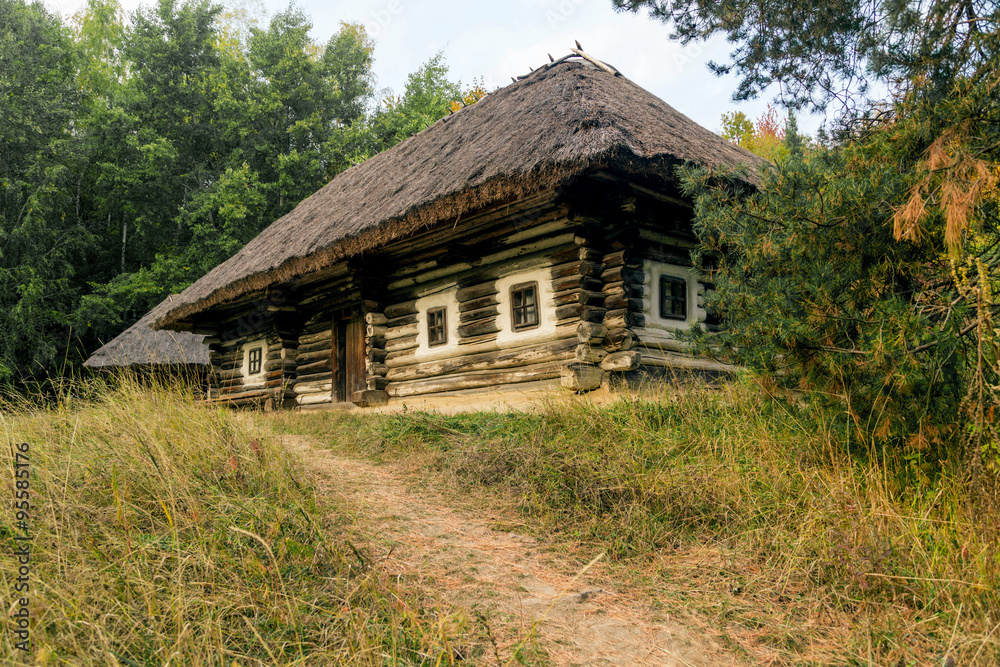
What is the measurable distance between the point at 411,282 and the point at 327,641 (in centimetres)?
668

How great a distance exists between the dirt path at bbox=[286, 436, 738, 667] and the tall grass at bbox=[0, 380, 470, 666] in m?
0.29

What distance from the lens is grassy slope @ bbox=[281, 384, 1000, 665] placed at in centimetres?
255

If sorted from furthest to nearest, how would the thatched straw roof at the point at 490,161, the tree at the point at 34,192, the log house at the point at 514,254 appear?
the tree at the point at 34,192 < the log house at the point at 514,254 < the thatched straw roof at the point at 490,161

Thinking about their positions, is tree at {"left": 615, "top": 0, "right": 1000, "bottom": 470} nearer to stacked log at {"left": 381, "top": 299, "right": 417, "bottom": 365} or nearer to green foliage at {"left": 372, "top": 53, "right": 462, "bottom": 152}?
stacked log at {"left": 381, "top": 299, "right": 417, "bottom": 365}

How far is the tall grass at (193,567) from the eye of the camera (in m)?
2.17

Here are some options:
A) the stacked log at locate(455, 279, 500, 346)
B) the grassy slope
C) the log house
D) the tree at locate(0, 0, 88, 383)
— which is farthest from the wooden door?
the tree at locate(0, 0, 88, 383)

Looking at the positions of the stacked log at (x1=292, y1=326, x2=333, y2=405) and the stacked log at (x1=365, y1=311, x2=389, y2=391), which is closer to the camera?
the stacked log at (x1=365, y1=311, x2=389, y2=391)

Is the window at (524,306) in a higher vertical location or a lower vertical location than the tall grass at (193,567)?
higher

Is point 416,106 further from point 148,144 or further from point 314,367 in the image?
point 314,367

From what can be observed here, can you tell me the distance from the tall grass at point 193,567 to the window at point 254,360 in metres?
8.73

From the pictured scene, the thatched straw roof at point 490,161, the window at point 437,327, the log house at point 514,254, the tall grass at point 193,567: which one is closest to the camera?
the tall grass at point 193,567

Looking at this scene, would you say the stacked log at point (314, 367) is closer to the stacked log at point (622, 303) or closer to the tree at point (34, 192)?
the stacked log at point (622, 303)

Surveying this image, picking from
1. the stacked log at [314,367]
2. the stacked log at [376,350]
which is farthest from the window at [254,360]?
the stacked log at [376,350]

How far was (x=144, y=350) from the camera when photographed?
15844 millimetres
